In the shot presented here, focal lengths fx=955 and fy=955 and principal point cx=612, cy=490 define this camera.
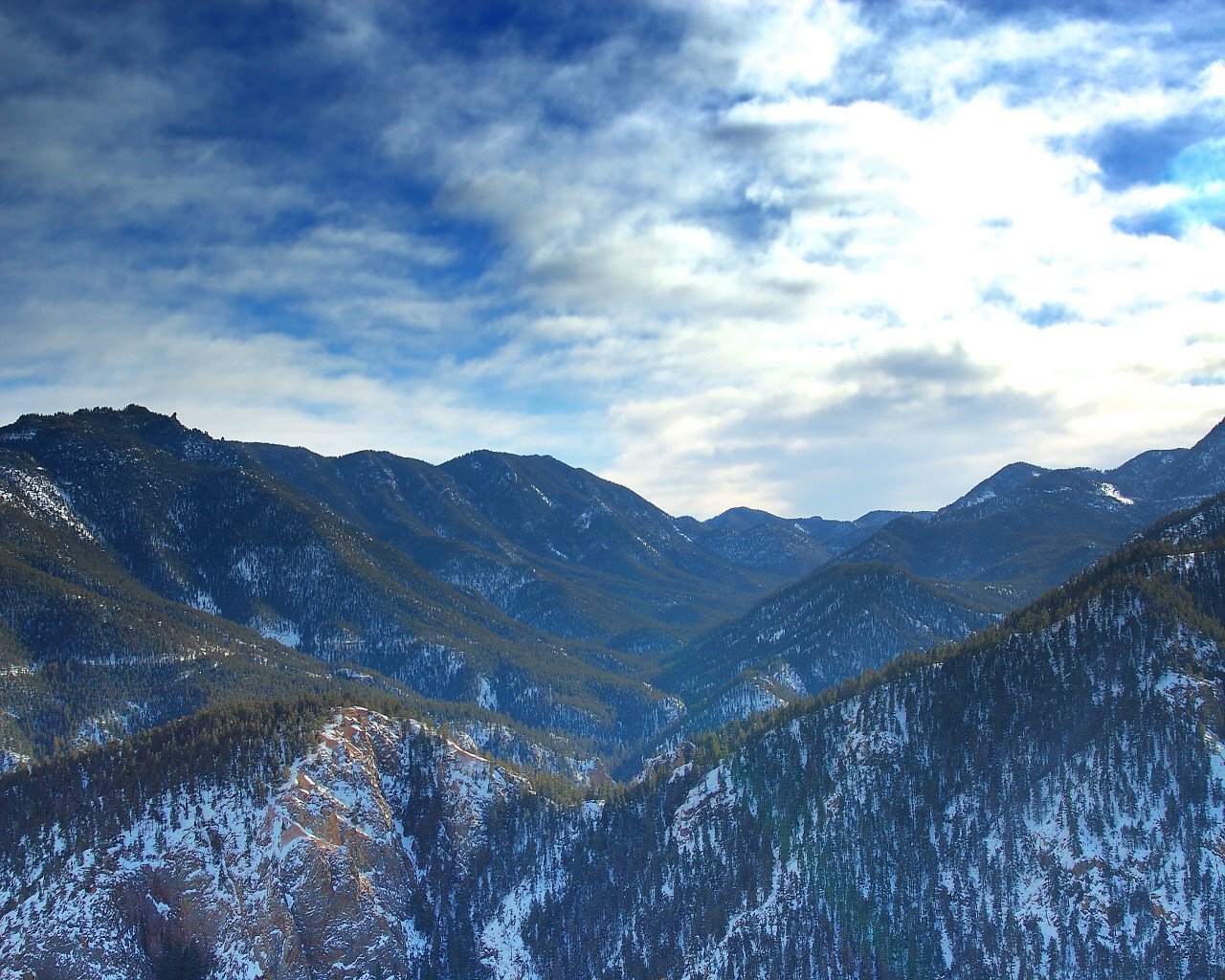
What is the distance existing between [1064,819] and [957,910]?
92.9 ft

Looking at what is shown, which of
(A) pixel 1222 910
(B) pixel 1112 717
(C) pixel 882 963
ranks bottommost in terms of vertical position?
(C) pixel 882 963

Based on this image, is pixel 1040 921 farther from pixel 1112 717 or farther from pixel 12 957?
pixel 12 957

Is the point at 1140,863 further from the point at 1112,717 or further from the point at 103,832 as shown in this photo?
the point at 103,832

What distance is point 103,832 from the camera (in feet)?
648

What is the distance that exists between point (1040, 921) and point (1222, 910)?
30680 mm

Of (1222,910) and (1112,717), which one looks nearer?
(1222,910)

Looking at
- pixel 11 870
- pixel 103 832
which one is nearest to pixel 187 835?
pixel 103 832

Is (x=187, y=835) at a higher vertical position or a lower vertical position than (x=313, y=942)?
higher

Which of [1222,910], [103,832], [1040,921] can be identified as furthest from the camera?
[103,832]

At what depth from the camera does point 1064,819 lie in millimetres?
192125

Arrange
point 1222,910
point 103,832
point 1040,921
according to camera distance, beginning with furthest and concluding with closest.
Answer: point 103,832 < point 1040,921 < point 1222,910

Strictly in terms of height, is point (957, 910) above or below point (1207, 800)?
below

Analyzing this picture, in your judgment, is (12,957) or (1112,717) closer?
(12,957)

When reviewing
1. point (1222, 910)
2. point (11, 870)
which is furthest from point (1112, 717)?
point (11, 870)
